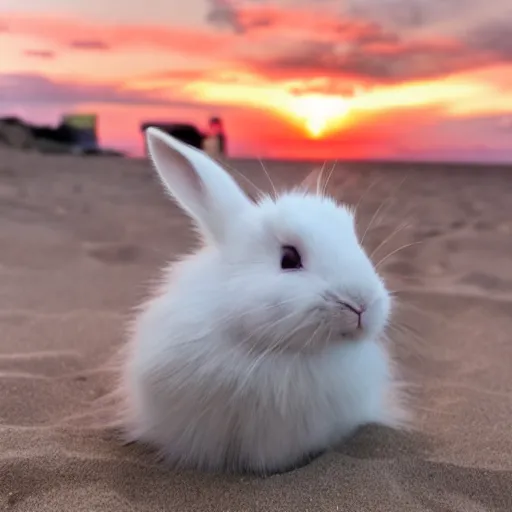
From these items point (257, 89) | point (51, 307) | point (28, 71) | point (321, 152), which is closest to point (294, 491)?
point (51, 307)

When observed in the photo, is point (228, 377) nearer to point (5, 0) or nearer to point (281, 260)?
point (281, 260)

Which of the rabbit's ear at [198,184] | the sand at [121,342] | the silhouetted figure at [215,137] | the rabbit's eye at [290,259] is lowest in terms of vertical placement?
the sand at [121,342]

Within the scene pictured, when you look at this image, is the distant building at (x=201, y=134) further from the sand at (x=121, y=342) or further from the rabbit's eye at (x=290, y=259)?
the rabbit's eye at (x=290, y=259)

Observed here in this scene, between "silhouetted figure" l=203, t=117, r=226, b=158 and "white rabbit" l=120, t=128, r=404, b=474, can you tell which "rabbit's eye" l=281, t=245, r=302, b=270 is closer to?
"white rabbit" l=120, t=128, r=404, b=474

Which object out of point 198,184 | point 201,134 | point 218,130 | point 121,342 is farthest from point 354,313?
point 201,134

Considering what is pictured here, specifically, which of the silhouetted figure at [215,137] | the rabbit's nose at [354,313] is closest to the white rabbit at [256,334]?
the rabbit's nose at [354,313]

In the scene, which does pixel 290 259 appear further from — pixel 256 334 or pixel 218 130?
pixel 218 130

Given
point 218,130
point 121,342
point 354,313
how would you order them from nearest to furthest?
point 354,313, point 121,342, point 218,130

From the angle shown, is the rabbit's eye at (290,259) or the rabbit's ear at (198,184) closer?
the rabbit's eye at (290,259)
